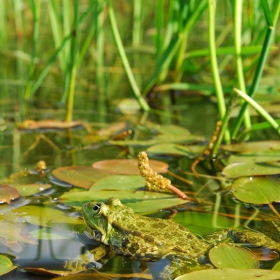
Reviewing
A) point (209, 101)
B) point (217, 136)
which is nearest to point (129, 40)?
point (209, 101)

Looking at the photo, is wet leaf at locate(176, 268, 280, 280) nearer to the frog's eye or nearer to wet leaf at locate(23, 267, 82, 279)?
wet leaf at locate(23, 267, 82, 279)

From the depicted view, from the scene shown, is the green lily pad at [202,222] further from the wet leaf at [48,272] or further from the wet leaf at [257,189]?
the wet leaf at [48,272]

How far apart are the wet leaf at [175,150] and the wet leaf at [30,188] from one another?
62cm

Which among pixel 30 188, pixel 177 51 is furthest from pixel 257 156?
pixel 177 51

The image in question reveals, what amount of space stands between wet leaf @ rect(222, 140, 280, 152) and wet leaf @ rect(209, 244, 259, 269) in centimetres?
96

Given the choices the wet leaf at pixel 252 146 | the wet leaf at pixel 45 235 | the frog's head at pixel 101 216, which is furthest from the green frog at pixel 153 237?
the wet leaf at pixel 252 146

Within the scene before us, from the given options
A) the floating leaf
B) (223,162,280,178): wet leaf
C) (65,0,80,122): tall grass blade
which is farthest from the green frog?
(65,0,80,122): tall grass blade

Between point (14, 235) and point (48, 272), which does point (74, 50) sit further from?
point (48, 272)

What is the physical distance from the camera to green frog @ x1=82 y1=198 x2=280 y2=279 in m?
1.55

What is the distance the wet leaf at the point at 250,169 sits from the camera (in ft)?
7.15

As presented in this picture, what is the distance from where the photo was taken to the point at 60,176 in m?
2.21

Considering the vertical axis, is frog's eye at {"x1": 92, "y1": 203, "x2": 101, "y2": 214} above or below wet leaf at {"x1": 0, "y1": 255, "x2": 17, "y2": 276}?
above

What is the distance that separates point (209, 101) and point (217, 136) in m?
1.35

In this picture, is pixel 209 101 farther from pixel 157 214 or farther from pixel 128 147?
pixel 157 214
